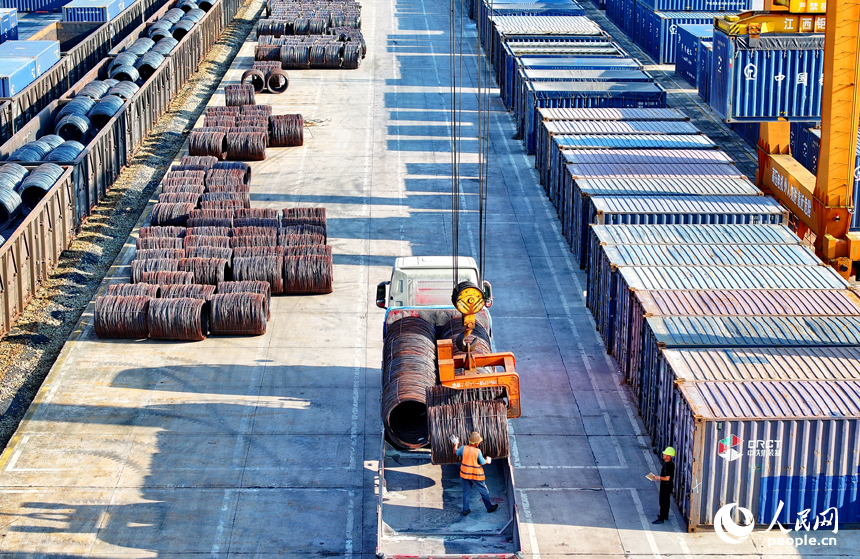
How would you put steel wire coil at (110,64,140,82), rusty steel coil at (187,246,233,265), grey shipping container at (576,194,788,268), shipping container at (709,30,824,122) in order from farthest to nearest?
steel wire coil at (110,64,140,82), shipping container at (709,30,824,122), rusty steel coil at (187,246,233,265), grey shipping container at (576,194,788,268)

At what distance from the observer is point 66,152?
3791 centimetres

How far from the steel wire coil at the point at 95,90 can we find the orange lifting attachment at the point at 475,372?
31022 mm

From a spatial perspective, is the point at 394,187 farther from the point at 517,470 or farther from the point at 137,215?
the point at 517,470

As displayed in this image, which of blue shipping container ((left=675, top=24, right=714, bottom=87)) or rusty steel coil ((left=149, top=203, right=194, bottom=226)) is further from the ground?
blue shipping container ((left=675, top=24, right=714, bottom=87))

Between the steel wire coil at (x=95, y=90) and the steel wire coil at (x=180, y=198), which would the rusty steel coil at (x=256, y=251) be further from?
the steel wire coil at (x=95, y=90)

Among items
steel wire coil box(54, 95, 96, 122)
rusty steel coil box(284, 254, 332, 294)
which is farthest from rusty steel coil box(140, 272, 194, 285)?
steel wire coil box(54, 95, 96, 122)

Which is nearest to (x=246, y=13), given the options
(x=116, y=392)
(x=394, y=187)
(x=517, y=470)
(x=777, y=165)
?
(x=394, y=187)

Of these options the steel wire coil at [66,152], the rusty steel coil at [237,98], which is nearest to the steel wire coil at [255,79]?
the rusty steel coil at [237,98]

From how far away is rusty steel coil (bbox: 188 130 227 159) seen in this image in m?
42.1

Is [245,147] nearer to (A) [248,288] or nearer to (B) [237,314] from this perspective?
(A) [248,288]

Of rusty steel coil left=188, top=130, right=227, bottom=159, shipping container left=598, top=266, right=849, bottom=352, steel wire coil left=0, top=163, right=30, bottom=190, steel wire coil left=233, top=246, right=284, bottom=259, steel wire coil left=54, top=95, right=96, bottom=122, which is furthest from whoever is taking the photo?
steel wire coil left=54, top=95, right=96, bottom=122

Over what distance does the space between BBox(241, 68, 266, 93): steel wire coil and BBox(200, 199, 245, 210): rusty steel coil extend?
21.1 m

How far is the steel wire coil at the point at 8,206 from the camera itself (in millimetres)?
34122

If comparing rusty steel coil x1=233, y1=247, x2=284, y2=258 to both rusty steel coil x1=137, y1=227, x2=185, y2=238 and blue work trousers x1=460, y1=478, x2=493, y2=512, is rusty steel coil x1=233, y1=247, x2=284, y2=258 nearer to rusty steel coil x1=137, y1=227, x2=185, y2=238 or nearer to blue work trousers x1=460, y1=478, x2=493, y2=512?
rusty steel coil x1=137, y1=227, x2=185, y2=238
